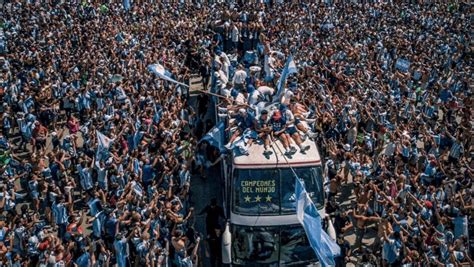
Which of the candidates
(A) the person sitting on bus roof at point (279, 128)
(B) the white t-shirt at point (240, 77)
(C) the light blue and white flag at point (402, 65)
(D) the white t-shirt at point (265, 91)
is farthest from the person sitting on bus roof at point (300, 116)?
(C) the light blue and white flag at point (402, 65)

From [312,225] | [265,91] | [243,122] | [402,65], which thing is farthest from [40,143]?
[402,65]

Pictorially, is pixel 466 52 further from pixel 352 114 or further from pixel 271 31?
pixel 352 114

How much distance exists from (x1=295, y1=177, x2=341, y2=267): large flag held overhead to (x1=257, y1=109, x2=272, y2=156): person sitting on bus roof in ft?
5.24

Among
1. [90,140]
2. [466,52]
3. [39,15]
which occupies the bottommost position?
[90,140]

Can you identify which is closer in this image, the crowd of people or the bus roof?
the bus roof

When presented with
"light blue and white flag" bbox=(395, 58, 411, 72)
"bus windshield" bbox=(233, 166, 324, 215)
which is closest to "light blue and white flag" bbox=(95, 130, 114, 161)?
"bus windshield" bbox=(233, 166, 324, 215)

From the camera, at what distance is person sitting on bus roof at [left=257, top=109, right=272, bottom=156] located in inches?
452

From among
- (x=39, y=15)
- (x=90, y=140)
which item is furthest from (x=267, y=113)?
(x=39, y=15)

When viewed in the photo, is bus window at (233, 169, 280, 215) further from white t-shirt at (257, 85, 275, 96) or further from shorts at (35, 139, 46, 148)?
shorts at (35, 139, 46, 148)

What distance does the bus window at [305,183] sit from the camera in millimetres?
10688

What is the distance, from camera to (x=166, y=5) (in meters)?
33.9

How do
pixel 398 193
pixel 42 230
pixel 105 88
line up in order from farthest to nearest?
pixel 105 88 → pixel 398 193 → pixel 42 230

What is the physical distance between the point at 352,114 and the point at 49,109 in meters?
9.69

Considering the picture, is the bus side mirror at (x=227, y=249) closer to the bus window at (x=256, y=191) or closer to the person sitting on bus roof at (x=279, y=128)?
the bus window at (x=256, y=191)
